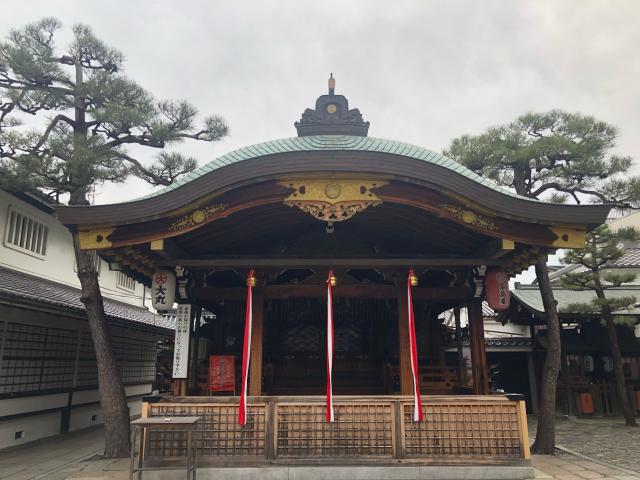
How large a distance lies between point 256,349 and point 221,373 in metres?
1.43

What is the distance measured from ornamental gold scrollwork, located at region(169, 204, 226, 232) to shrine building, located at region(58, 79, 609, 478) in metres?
0.02

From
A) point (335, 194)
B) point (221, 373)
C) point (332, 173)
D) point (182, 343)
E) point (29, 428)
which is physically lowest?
point (29, 428)

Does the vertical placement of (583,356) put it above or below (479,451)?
above

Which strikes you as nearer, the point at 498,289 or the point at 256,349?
the point at 256,349

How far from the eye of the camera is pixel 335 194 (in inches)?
301

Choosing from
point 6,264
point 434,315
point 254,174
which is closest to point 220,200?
point 254,174

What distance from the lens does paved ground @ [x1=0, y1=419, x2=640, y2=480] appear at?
831 cm

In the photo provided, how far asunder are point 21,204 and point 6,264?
6.57 feet

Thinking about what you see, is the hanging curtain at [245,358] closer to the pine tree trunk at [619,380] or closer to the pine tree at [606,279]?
the pine tree at [606,279]

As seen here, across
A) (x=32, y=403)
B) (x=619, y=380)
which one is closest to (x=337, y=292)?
(x=32, y=403)

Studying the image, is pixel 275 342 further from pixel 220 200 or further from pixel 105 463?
pixel 220 200

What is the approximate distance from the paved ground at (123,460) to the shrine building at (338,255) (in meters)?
1.78

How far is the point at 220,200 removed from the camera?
308 inches

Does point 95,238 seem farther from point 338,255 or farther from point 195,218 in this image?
point 338,255
